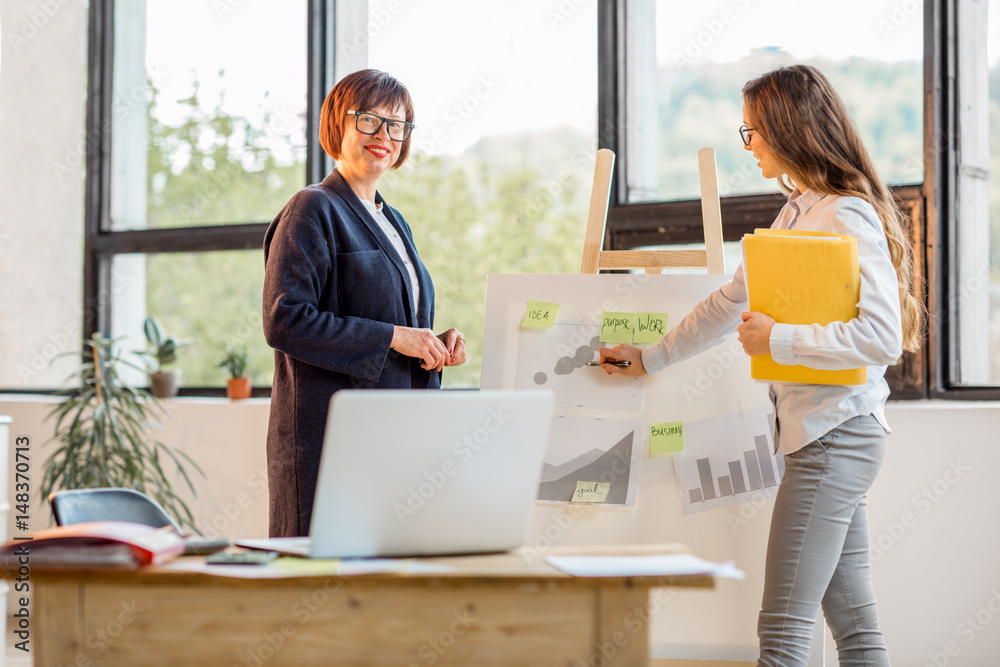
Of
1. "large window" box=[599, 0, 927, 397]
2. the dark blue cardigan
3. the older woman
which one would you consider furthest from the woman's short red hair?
"large window" box=[599, 0, 927, 397]

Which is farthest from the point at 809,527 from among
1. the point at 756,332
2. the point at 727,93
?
the point at 727,93

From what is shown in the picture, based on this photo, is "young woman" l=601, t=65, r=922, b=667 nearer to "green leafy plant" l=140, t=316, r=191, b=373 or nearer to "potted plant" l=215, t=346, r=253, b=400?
"potted plant" l=215, t=346, r=253, b=400

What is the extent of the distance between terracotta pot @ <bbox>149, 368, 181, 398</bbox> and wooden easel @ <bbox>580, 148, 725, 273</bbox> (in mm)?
1843

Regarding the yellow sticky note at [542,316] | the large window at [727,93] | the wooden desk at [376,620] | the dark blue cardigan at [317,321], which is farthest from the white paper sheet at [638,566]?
the large window at [727,93]

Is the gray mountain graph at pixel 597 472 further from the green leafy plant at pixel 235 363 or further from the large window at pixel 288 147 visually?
the green leafy plant at pixel 235 363

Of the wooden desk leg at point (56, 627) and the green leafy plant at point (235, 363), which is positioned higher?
the green leafy plant at point (235, 363)

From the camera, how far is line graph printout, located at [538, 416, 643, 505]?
2025 mm

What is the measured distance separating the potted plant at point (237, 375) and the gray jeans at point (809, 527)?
2138 millimetres

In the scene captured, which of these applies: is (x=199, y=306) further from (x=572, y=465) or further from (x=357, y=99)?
(x=572, y=465)

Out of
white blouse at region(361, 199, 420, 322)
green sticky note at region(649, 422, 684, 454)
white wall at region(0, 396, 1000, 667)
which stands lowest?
white wall at region(0, 396, 1000, 667)

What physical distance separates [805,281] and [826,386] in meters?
0.20

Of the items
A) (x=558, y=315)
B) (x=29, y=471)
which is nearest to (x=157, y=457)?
(x=29, y=471)

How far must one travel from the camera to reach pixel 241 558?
1118 millimetres

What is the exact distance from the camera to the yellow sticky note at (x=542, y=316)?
2.10m
